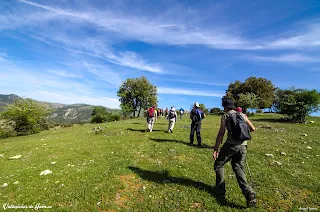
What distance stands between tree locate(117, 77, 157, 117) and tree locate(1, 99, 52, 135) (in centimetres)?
3691

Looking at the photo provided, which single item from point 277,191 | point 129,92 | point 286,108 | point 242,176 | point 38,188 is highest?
point 129,92

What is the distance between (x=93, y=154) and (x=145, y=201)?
23.7ft

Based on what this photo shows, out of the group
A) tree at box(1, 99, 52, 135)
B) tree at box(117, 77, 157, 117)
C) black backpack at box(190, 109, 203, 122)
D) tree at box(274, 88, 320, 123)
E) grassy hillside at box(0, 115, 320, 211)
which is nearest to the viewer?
grassy hillside at box(0, 115, 320, 211)

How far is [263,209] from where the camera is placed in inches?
228

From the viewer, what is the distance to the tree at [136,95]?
7000 centimetres

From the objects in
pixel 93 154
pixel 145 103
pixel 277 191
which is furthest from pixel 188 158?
pixel 145 103

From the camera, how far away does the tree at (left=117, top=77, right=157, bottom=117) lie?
7000cm

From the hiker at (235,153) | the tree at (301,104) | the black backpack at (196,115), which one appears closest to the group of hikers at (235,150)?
the hiker at (235,153)

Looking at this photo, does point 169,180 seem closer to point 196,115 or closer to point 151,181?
point 151,181

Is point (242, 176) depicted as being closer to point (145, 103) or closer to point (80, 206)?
point (80, 206)

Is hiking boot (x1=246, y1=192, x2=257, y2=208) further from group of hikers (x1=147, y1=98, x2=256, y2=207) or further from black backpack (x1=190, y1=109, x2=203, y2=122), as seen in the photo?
black backpack (x1=190, y1=109, x2=203, y2=122)

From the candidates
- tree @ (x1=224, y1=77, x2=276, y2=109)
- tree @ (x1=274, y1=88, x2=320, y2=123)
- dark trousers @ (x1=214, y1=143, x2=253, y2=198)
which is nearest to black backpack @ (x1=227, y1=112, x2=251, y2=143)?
dark trousers @ (x1=214, y1=143, x2=253, y2=198)

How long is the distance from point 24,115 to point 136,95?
141ft

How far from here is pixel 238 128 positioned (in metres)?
5.86
